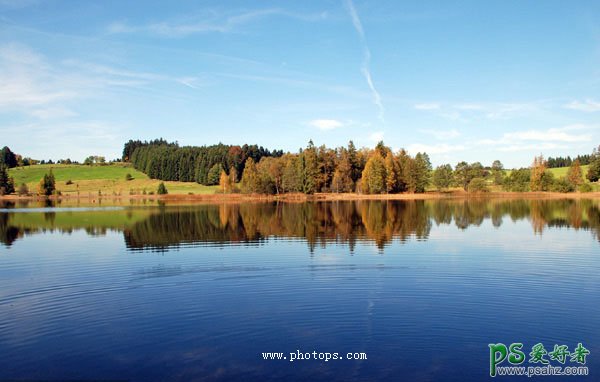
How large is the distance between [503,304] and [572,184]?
169179 millimetres

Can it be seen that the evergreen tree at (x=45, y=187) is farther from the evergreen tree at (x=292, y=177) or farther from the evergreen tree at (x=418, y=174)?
the evergreen tree at (x=418, y=174)

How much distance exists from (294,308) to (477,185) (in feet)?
559

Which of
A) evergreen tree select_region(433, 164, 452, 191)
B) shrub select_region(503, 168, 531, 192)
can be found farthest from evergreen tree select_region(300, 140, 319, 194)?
shrub select_region(503, 168, 531, 192)

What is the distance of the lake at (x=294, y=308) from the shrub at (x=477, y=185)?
13993 centimetres

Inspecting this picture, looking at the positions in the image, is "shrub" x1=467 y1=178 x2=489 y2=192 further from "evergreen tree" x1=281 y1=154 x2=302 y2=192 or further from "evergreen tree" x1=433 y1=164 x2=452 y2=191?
"evergreen tree" x1=281 y1=154 x2=302 y2=192

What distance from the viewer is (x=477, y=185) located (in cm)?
17775

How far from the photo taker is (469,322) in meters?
19.4

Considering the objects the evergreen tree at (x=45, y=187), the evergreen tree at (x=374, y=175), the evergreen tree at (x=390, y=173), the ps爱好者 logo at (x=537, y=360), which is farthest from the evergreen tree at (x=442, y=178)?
the ps爱好者 logo at (x=537, y=360)

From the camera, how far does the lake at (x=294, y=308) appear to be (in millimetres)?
15500

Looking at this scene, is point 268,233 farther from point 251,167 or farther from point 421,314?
point 251,167

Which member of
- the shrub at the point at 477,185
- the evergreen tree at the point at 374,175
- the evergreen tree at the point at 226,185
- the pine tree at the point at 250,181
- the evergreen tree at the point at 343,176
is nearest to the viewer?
the evergreen tree at the point at 374,175

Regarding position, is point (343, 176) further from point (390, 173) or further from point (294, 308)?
point (294, 308)

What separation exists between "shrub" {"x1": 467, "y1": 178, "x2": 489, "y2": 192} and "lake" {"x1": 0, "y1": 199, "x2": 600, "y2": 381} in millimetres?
139932

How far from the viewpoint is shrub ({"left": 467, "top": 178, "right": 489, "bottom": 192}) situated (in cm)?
17775
